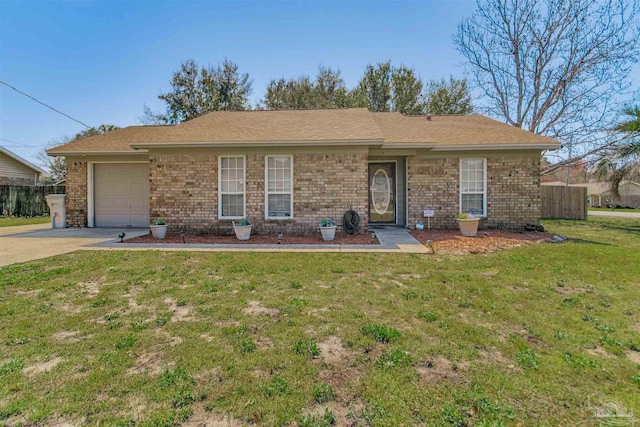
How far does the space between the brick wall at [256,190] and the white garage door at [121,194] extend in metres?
2.74

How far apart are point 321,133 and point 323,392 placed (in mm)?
8407

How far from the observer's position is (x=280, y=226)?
9.77 meters

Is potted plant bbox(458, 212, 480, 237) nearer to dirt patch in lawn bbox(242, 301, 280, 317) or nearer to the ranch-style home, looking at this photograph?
the ranch-style home

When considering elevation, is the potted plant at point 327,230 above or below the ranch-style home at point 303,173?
below

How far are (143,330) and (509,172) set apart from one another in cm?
1121

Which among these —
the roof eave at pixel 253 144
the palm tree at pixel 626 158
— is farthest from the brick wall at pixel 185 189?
the palm tree at pixel 626 158

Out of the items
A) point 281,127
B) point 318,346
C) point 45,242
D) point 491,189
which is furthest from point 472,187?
point 45,242

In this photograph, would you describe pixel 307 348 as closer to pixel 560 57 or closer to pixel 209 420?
pixel 209 420

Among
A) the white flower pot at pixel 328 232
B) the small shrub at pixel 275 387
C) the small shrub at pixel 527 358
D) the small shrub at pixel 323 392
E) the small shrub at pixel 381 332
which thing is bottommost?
the small shrub at pixel 323 392

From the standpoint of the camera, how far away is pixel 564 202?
16734 millimetres

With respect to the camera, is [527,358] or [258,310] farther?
[258,310]

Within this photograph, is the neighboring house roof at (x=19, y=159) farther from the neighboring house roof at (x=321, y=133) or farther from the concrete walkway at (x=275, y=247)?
the concrete walkway at (x=275, y=247)

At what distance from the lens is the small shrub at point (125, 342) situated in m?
2.94

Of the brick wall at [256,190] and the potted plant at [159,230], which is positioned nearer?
the potted plant at [159,230]
